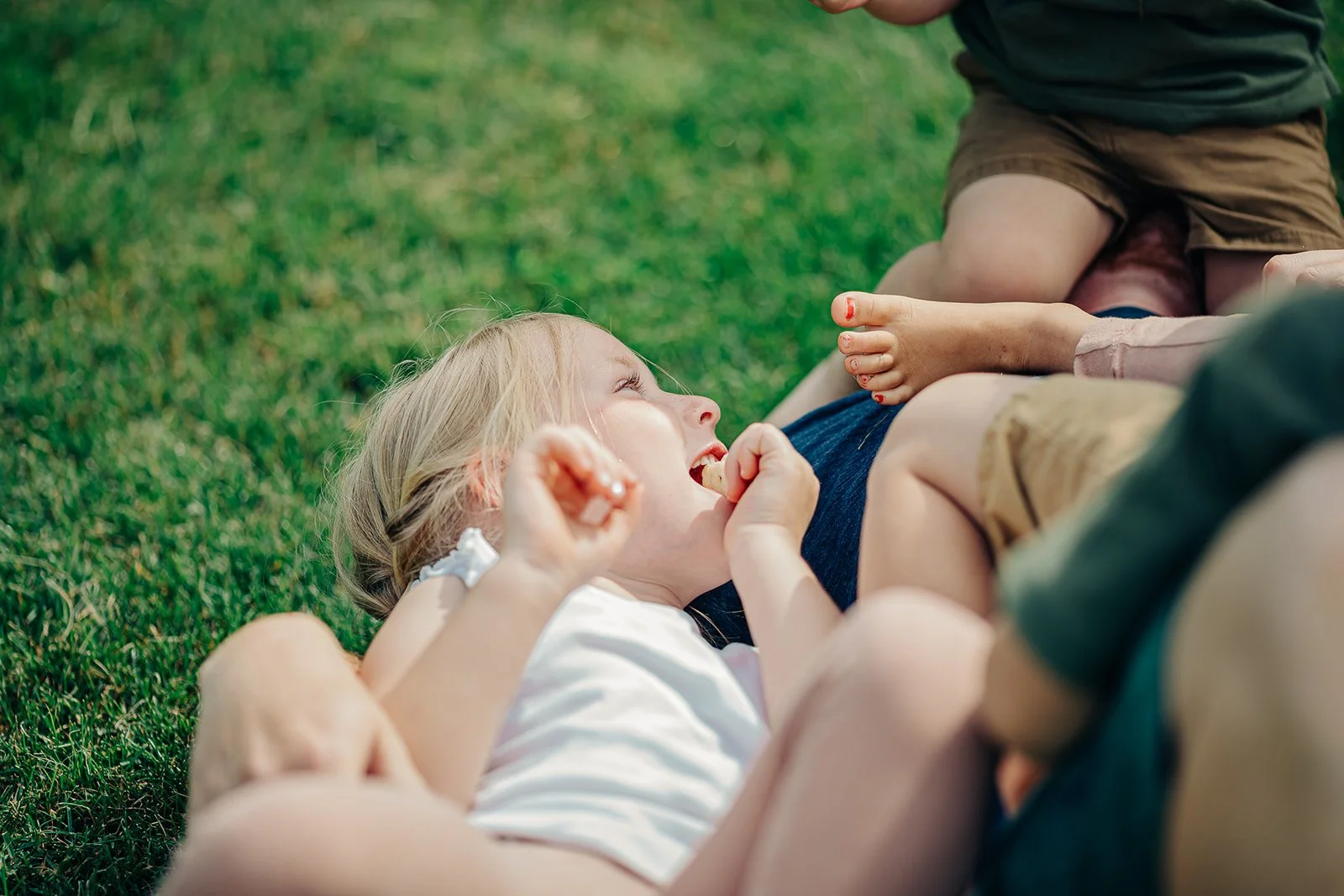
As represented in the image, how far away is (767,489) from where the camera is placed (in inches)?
62.1

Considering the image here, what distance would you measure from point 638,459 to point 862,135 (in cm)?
236

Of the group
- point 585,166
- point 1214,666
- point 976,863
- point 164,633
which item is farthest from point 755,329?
point 1214,666

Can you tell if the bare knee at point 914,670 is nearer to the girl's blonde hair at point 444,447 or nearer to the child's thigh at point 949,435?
the child's thigh at point 949,435

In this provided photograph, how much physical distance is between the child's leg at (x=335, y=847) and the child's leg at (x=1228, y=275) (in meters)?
1.70

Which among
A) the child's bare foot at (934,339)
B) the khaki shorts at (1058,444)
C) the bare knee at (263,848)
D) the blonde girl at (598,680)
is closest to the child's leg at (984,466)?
the khaki shorts at (1058,444)

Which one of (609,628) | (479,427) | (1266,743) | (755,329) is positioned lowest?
(755,329)

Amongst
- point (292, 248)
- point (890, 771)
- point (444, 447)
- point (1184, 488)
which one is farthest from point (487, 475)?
point (292, 248)

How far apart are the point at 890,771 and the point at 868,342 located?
2.88 feet

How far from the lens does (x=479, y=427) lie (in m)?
1.68

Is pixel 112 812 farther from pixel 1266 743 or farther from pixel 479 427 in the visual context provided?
pixel 1266 743

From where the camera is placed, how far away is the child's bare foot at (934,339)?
178 cm

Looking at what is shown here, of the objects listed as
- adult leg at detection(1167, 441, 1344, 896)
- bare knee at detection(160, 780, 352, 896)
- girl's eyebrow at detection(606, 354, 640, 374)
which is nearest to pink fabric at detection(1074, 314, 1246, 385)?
girl's eyebrow at detection(606, 354, 640, 374)

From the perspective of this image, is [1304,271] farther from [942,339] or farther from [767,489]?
[767,489]

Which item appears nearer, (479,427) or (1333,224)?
(479,427)
